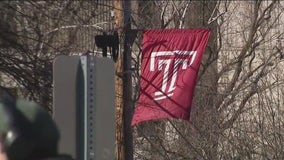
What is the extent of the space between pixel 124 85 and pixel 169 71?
0.96m

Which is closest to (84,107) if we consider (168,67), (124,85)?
(168,67)

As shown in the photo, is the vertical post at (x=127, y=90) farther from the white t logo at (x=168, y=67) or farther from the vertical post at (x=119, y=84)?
the white t logo at (x=168, y=67)

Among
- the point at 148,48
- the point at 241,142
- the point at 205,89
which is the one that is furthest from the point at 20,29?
the point at 205,89

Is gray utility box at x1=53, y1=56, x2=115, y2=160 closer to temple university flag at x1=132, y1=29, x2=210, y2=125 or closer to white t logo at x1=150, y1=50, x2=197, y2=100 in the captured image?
temple university flag at x1=132, y1=29, x2=210, y2=125

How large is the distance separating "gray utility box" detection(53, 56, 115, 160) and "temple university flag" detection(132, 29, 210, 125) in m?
8.57

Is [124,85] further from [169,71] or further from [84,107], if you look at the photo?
[84,107]

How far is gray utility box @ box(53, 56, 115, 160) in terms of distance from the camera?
3084 mm

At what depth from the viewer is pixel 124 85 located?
12.4m

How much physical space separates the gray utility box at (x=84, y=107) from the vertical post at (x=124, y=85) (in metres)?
9.07

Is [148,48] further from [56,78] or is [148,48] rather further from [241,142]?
[56,78]

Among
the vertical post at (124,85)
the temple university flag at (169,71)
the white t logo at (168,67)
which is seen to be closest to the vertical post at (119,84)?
the vertical post at (124,85)

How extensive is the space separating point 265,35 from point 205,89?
414 cm

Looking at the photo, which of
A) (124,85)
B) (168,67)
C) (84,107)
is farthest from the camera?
(124,85)

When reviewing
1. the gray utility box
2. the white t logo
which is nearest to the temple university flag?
the white t logo
